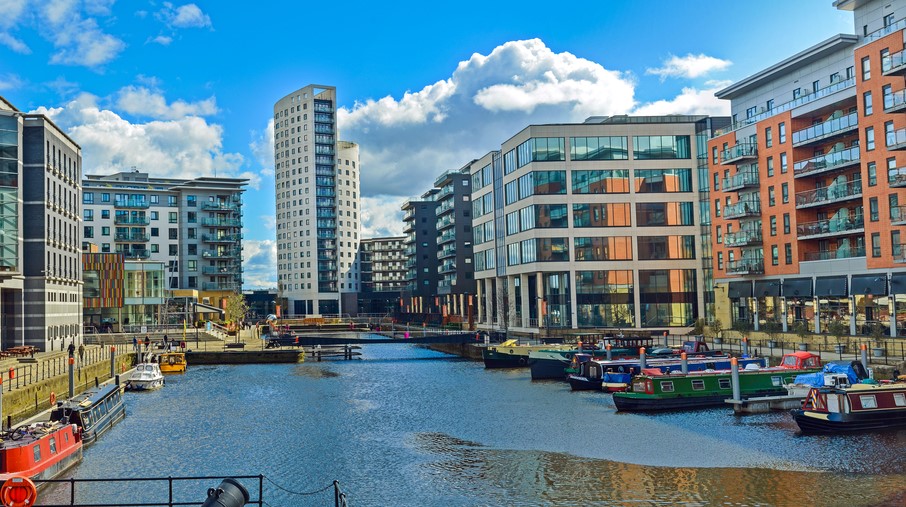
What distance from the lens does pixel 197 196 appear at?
14575cm

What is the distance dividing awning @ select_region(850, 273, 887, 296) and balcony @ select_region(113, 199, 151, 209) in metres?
115

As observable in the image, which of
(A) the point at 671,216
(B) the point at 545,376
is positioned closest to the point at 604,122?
(A) the point at 671,216

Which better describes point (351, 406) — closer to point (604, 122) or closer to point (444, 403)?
point (444, 403)

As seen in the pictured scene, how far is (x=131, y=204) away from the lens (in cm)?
13975

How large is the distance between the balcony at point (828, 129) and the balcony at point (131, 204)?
108 metres

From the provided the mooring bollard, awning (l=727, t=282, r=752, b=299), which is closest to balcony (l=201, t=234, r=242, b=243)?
awning (l=727, t=282, r=752, b=299)

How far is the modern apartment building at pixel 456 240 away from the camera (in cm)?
15675

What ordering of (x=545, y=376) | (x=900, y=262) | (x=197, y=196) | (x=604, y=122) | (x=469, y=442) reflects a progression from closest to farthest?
(x=469, y=442), (x=900, y=262), (x=545, y=376), (x=604, y=122), (x=197, y=196)

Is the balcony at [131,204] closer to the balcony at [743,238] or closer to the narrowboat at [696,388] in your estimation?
the balcony at [743,238]

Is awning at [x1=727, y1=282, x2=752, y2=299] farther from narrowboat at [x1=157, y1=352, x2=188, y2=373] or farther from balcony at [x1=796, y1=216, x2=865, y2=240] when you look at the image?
narrowboat at [x1=157, y1=352, x2=188, y2=373]

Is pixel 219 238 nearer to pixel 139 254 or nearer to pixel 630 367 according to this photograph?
pixel 139 254

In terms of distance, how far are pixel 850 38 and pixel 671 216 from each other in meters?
31.4

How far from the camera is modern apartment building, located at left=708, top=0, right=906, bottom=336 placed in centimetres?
6341

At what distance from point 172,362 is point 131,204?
70.7m
